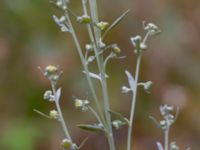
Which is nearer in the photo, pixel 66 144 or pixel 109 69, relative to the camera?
pixel 66 144

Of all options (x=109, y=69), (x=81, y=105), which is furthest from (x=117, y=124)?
(x=109, y=69)

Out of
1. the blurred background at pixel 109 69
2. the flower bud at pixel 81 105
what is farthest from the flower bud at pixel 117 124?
the blurred background at pixel 109 69

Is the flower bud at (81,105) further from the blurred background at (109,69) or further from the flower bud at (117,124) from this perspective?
the blurred background at (109,69)

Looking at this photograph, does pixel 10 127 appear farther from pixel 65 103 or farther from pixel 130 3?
pixel 130 3

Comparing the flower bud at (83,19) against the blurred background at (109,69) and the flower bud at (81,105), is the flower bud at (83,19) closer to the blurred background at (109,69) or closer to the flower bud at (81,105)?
the flower bud at (81,105)

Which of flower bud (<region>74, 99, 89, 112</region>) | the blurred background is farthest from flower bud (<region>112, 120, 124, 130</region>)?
the blurred background

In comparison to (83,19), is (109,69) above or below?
below

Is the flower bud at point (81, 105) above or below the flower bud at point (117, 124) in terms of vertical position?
above

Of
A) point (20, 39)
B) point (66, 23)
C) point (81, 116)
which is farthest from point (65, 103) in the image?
point (66, 23)

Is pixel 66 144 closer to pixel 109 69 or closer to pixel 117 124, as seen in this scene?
pixel 117 124

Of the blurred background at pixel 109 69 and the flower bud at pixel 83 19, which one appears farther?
the blurred background at pixel 109 69
